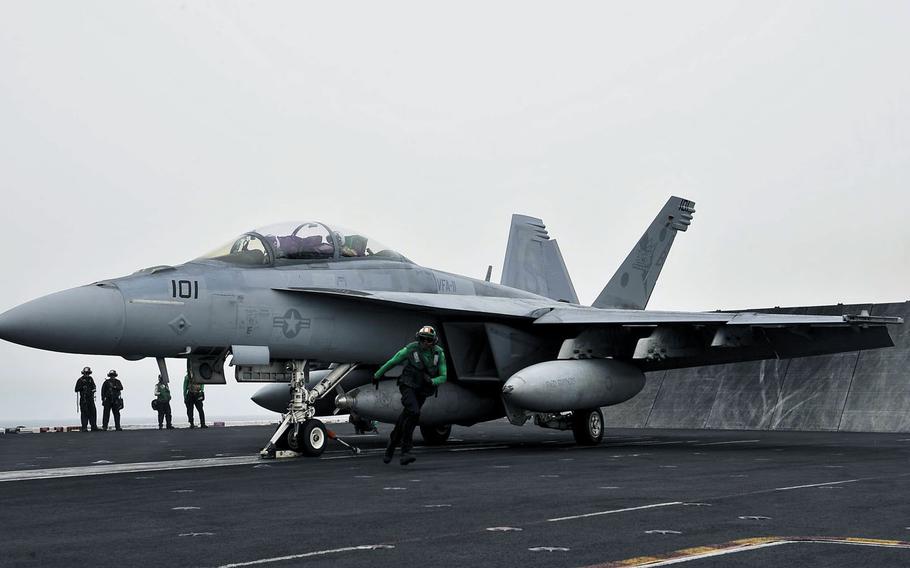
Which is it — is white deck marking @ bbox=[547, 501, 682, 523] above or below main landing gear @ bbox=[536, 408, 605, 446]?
below

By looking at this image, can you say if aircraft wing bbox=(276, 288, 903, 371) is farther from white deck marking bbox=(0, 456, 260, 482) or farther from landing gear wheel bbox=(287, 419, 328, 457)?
white deck marking bbox=(0, 456, 260, 482)

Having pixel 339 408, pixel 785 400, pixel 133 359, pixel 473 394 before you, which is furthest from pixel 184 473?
pixel 785 400

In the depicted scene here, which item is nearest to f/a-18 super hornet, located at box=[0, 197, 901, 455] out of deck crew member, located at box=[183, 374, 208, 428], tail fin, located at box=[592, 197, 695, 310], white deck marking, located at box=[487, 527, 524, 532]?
tail fin, located at box=[592, 197, 695, 310]

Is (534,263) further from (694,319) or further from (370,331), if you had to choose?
(370,331)

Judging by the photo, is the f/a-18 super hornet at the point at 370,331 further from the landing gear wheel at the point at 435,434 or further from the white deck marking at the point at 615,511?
the white deck marking at the point at 615,511

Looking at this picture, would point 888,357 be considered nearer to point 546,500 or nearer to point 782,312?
point 782,312

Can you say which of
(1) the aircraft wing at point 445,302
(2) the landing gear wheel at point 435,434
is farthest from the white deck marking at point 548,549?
(2) the landing gear wheel at point 435,434

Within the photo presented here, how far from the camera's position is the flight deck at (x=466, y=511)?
5293 mm

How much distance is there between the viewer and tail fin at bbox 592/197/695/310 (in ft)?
67.8

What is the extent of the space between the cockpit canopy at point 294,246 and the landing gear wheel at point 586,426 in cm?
421

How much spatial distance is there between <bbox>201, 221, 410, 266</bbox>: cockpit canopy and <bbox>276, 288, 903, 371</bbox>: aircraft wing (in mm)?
870

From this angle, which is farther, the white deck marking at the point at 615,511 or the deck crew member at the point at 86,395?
the deck crew member at the point at 86,395

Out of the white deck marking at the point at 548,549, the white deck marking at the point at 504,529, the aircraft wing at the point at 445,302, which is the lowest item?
the white deck marking at the point at 548,549

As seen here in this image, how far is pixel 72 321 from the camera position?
1111cm
